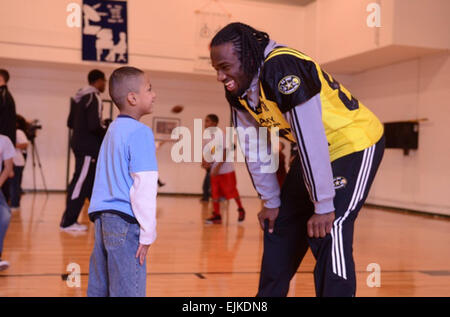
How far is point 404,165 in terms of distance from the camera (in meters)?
10.4

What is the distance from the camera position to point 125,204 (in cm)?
196

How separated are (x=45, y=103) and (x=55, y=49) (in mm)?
1868

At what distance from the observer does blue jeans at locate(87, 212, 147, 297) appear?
1934 mm

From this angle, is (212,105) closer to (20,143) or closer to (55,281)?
(20,143)

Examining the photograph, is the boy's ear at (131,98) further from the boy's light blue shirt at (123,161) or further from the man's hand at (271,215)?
the man's hand at (271,215)

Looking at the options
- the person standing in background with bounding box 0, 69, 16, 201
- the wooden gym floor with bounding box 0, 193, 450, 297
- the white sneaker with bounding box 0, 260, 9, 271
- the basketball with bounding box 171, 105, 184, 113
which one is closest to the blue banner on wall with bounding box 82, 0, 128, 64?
the basketball with bounding box 171, 105, 184, 113

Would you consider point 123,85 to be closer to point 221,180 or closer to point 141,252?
point 141,252

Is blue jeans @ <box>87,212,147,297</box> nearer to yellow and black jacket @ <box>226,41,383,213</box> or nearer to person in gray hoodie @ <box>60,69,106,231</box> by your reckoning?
yellow and black jacket @ <box>226,41,383,213</box>

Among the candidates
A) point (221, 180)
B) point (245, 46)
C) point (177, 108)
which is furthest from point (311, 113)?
point (177, 108)

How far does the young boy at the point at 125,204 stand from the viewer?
6.33 feet

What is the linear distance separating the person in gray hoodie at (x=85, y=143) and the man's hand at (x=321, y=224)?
3.92 metres

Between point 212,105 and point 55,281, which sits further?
point 212,105

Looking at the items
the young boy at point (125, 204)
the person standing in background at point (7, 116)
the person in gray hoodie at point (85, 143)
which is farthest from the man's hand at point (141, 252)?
the person in gray hoodie at point (85, 143)
